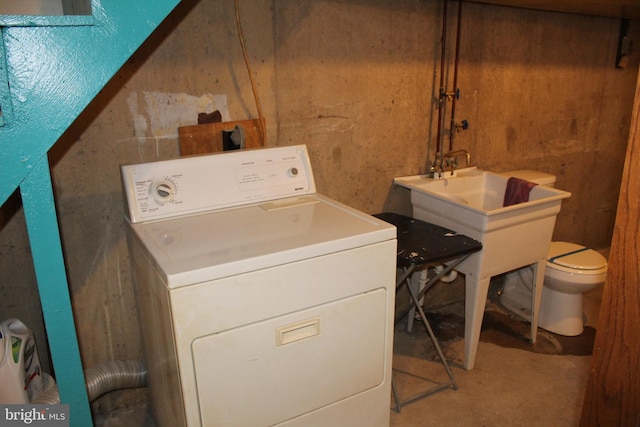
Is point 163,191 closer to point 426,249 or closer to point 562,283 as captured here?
point 426,249

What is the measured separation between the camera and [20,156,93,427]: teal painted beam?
118 centimetres

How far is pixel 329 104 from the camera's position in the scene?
232 cm

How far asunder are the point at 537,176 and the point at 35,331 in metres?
2.73

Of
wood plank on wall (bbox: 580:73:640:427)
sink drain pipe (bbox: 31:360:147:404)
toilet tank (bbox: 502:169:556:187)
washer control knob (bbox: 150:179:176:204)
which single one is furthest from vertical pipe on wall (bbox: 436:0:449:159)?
sink drain pipe (bbox: 31:360:147:404)

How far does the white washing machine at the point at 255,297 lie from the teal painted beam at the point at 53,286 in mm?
237

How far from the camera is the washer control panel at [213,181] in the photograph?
1.65 meters

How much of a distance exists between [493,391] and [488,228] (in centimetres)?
80

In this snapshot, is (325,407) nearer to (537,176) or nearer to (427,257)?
(427,257)

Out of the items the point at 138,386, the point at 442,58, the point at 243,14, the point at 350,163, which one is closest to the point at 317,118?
the point at 350,163

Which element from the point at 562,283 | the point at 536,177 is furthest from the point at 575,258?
the point at 536,177

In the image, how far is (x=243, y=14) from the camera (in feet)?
6.53

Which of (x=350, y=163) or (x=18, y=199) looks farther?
(x=350, y=163)

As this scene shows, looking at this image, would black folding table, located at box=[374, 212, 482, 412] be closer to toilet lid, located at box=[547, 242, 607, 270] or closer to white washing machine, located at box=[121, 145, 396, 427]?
white washing machine, located at box=[121, 145, 396, 427]

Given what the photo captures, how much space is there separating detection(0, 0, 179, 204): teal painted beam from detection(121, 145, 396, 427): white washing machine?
417 mm
